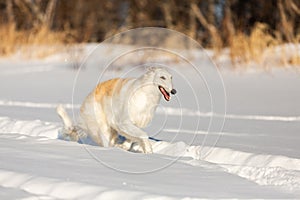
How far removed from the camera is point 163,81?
16.8 feet

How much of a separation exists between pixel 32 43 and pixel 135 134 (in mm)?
10276

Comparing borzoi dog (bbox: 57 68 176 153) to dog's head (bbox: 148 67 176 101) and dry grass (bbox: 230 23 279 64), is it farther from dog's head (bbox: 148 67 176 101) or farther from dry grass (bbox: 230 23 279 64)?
dry grass (bbox: 230 23 279 64)

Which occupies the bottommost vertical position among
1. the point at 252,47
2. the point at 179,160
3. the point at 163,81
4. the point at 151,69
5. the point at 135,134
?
the point at 179,160

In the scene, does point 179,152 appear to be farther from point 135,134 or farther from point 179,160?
point 179,160

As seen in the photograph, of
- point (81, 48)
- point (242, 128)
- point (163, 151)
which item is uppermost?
point (81, 48)

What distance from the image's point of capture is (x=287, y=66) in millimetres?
10977

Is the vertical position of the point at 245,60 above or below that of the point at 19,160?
above

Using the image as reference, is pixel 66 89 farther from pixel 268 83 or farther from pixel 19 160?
pixel 19 160

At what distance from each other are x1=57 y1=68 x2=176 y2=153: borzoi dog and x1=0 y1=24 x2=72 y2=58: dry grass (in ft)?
31.0

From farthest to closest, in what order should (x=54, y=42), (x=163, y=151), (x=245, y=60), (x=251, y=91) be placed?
(x=54, y=42) → (x=245, y=60) → (x=251, y=91) → (x=163, y=151)

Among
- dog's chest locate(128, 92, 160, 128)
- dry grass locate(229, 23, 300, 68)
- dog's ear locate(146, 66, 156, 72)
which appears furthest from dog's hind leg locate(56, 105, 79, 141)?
dry grass locate(229, 23, 300, 68)

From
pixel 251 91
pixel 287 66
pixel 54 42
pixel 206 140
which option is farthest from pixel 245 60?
pixel 206 140

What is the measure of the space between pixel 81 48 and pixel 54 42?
4.52ft

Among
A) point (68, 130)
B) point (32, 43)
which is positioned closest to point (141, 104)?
point (68, 130)
